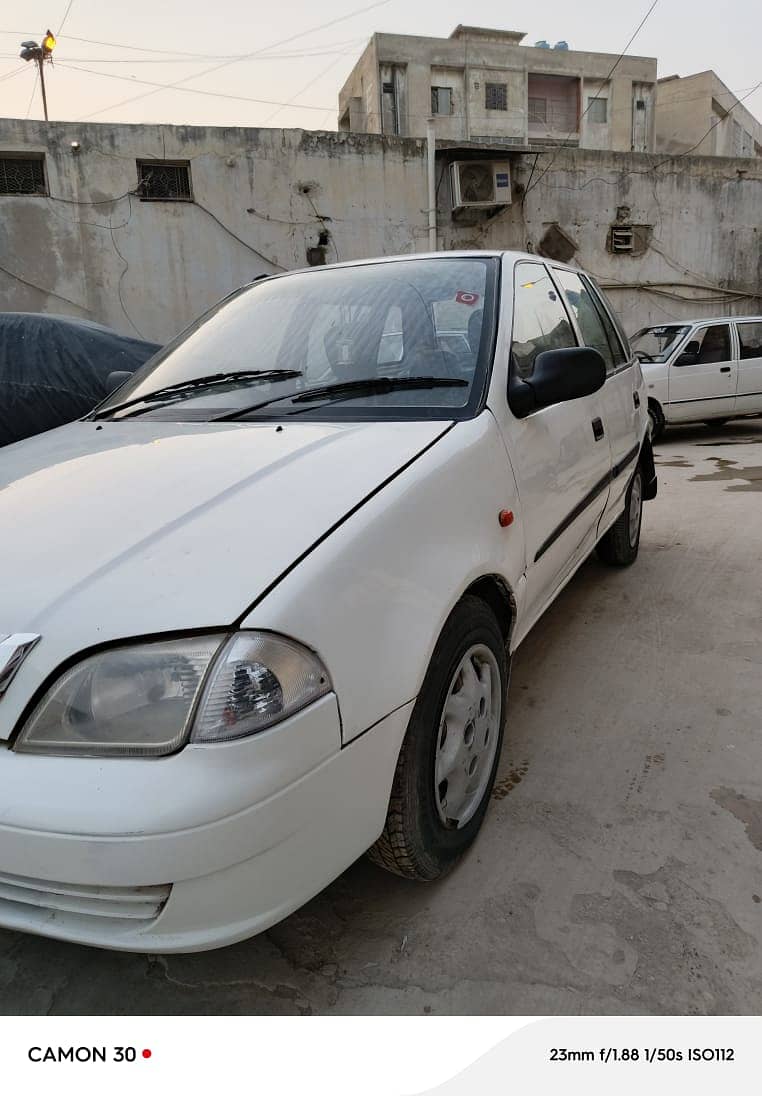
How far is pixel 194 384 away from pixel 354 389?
610mm

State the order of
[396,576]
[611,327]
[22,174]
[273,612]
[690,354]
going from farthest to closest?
[22,174] < [690,354] < [611,327] < [396,576] < [273,612]

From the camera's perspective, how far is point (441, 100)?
34188 millimetres

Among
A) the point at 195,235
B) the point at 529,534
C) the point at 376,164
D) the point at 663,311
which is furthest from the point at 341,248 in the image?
the point at 529,534

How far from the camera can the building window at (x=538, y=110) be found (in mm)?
37562

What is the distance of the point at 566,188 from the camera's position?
43.9 feet

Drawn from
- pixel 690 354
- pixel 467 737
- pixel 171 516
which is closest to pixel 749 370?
pixel 690 354

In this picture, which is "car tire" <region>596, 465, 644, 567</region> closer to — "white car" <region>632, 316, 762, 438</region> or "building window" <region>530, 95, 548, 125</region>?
"white car" <region>632, 316, 762, 438</region>

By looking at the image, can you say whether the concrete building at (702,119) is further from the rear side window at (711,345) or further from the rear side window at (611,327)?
the rear side window at (611,327)

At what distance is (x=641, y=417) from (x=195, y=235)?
9.85m

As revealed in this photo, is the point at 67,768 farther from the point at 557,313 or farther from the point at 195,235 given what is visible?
the point at 195,235

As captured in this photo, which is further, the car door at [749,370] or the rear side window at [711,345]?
the car door at [749,370]

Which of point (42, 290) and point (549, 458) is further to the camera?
point (42, 290)

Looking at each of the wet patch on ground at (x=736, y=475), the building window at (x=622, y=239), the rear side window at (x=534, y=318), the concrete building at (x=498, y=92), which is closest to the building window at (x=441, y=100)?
the concrete building at (x=498, y=92)

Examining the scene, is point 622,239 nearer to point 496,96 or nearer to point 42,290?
point 42,290
